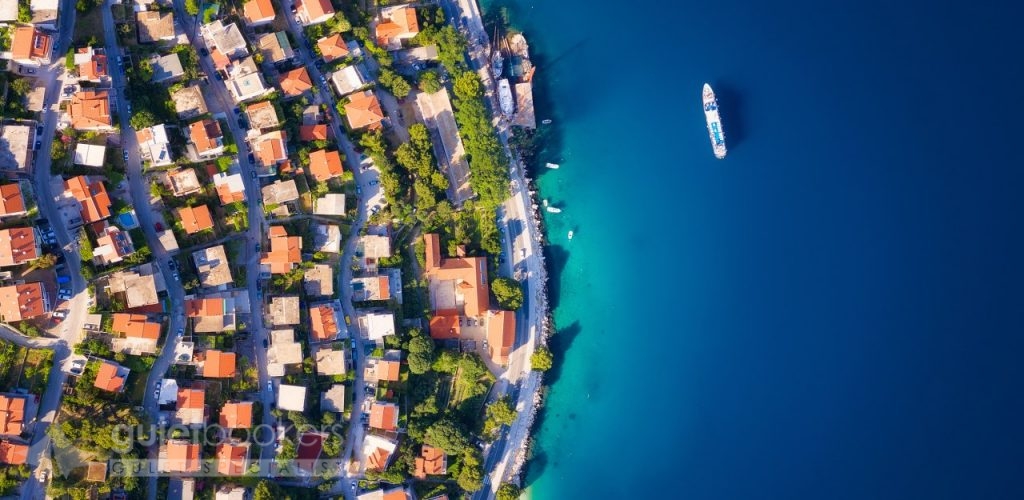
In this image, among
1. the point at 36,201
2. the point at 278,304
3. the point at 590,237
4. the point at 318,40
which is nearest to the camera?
the point at 36,201

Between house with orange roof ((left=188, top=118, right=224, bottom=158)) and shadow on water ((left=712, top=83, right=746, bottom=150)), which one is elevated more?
shadow on water ((left=712, top=83, right=746, bottom=150))

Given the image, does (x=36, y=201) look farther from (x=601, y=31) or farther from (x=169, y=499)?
(x=601, y=31)

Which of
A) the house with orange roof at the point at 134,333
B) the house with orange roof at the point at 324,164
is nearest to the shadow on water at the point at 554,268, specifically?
the house with orange roof at the point at 324,164

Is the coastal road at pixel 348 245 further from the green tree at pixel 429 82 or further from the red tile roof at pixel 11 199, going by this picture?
the red tile roof at pixel 11 199

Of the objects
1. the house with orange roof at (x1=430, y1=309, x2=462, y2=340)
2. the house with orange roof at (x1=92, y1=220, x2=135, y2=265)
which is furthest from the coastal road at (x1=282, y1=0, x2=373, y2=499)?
the house with orange roof at (x1=92, y1=220, x2=135, y2=265)

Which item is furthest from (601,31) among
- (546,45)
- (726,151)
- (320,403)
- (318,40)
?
(320,403)

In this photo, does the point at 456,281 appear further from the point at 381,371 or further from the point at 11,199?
the point at 11,199

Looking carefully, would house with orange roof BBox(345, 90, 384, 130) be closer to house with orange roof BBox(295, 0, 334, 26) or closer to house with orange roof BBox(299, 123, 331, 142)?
house with orange roof BBox(299, 123, 331, 142)
